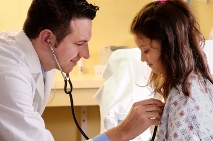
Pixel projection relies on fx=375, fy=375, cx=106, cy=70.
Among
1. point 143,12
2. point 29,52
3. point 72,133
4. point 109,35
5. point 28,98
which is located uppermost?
point 143,12

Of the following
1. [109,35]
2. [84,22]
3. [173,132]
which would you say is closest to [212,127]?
[173,132]

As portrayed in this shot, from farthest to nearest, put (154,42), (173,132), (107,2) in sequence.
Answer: (107,2)
(154,42)
(173,132)

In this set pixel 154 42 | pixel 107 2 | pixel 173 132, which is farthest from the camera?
pixel 107 2

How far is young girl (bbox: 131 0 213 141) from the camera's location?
1168mm

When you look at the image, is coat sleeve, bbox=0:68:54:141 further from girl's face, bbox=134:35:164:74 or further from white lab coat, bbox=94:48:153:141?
white lab coat, bbox=94:48:153:141

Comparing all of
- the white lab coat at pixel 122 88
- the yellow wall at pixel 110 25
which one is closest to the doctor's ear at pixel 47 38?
the white lab coat at pixel 122 88

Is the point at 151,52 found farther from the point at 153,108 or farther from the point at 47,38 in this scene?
the point at 47,38

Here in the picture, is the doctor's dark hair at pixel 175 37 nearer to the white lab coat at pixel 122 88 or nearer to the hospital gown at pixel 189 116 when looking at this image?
the hospital gown at pixel 189 116

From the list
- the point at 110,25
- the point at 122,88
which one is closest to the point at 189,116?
the point at 122,88

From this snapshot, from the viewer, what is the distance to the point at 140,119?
4.28 ft

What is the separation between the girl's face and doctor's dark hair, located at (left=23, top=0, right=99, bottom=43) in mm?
233

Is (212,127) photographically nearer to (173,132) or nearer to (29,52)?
(173,132)

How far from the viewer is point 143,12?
1.34 metres

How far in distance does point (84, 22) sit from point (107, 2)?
150 centimetres
